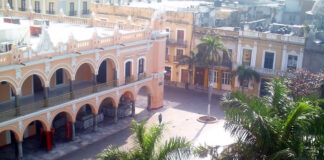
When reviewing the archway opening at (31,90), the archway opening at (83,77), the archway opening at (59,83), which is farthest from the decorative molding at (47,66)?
the archway opening at (83,77)

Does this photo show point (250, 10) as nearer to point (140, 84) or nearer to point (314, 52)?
point (314, 52)

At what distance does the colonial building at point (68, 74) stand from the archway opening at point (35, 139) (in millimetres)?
70

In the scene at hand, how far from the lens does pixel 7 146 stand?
28422 mm

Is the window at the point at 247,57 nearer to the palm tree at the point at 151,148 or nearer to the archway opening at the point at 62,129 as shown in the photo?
the archway opening at the point at 62,129

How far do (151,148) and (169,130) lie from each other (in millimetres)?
9436

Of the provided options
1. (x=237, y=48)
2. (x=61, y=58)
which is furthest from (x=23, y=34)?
(x=237, y=48)

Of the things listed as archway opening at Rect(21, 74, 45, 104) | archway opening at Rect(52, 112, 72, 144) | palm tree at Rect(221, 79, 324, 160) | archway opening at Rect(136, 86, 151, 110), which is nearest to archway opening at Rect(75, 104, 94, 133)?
archway opening at Rect(52, 112, 72, 144)

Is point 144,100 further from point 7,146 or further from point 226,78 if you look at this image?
point 7,146

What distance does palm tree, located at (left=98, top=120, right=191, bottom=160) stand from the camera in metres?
14.0

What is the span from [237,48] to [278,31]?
15.9ft

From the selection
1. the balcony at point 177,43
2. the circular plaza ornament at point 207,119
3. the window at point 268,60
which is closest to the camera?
the circular plaza ornament at point 207,119

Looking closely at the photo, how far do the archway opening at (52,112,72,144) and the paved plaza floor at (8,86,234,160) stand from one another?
2.67 feet

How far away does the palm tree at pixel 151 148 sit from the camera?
14047mm

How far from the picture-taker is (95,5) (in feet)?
168
